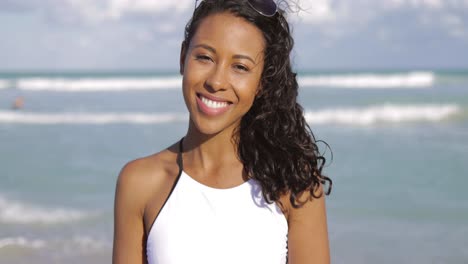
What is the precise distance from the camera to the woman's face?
2.23 metres

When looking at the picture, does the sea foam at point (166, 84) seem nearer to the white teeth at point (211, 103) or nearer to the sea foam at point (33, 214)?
the sea foam at point (33, 214)

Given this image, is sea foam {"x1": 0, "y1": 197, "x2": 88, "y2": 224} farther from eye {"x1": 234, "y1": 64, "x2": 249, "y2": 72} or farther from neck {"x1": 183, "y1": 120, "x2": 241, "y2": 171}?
eye {"x1": 234, "y1": 64, "x2": 249, "y2": 72}

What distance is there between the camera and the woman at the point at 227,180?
2256mm

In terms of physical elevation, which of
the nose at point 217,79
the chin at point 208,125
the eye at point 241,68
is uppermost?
the eye at point 241,68

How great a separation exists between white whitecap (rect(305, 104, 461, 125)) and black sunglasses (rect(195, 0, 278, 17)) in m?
13.2

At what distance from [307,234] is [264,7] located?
2.74 feet

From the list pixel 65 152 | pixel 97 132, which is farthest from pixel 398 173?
pixel 97 132

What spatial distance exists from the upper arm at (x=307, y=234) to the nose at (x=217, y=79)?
51 centimetres

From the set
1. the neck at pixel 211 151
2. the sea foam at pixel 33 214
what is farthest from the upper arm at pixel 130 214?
the sea foam at pixel 33 214

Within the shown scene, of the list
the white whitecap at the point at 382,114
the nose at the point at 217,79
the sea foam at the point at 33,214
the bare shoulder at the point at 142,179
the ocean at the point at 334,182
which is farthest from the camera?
the white whitecap at the point at 382,114

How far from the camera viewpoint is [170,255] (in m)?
2.27

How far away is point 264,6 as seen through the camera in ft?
7.38

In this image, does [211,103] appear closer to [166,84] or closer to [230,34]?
[230,34]

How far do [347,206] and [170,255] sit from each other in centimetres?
454
